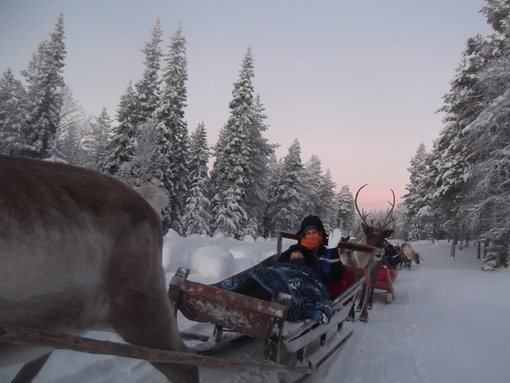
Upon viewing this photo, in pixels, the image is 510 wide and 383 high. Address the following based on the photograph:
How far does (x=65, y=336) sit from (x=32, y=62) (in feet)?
103

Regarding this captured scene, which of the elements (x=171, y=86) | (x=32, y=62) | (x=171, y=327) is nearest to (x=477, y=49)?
(x=171, y=86)

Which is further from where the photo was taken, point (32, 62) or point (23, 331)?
point (32, 62)

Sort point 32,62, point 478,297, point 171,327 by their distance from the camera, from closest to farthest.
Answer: point 171,327, point 478,297, point 32,62

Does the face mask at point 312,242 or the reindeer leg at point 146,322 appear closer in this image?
the reindeer leg at point 146,322

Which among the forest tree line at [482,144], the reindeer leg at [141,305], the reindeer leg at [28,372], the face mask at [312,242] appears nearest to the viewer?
the reindeer leg at [141,305]

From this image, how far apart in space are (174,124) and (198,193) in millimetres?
5163

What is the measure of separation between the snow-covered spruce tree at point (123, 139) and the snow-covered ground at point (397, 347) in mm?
14979

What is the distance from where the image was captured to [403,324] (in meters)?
6.20

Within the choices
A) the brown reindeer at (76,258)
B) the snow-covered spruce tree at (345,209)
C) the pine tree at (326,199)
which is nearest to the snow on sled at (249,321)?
the brown reindeer at (76,258)

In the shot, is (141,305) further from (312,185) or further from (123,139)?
(312,185)

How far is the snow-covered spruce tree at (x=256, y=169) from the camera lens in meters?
24.5

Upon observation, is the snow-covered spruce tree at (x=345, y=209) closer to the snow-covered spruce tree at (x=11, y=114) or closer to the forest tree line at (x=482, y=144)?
the forest tree line at (x=482, y=144)

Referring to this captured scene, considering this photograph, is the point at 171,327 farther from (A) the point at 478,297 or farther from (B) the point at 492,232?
(B) the point at 492,232

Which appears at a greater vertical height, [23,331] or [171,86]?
[171,86]
